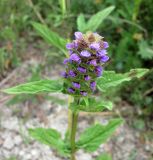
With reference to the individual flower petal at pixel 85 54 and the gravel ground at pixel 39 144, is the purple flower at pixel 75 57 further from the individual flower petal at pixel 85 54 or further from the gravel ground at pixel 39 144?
the gravel ground at pixel 39 144

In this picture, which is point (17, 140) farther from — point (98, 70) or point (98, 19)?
point (98, 70)

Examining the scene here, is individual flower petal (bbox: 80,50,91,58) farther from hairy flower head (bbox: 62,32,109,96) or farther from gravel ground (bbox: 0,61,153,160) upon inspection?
gravel ground (bbox: 0,61,153,160)

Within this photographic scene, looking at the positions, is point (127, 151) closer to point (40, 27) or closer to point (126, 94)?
point (126, 94)

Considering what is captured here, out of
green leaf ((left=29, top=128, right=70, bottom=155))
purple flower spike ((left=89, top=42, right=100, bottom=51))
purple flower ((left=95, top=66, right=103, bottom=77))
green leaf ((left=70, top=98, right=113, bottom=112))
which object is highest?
purple flower spike ((left=89, top=42, right=100, bottom=51))

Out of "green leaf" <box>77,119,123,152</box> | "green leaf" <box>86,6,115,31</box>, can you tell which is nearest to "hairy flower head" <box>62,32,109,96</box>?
"green leaf" <box>77,119,123,152</box>

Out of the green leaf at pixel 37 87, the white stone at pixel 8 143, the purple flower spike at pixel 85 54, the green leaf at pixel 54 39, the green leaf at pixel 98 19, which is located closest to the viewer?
the purple flower spike at pixel 85 54

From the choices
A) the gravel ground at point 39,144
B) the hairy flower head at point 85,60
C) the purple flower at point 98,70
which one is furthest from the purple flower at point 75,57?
the gravel ground at point 39,144
